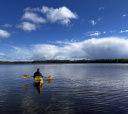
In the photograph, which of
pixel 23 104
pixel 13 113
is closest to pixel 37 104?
pixel 23 104

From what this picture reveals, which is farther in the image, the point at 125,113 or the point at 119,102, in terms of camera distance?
the point at 119,102

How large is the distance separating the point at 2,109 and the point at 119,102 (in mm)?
12429

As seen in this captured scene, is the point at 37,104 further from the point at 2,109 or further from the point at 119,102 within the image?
the point at 119,102

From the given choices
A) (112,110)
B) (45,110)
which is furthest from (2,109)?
(112,110)

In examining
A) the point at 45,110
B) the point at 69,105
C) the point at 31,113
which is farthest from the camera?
the point at 69,105

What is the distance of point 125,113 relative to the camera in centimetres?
1047

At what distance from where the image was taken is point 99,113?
1048 centimetres

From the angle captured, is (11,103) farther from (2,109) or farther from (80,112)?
(80,112)

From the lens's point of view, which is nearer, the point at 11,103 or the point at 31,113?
the point at 31,113

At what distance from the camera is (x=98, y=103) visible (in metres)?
12.8

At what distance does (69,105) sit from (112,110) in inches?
167

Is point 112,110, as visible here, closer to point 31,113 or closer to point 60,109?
point 60,109

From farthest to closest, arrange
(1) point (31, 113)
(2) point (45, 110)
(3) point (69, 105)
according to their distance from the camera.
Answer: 1. (3) point (69, 105)
2. (2) point (45, 110)
3. (1) point (31, 113)

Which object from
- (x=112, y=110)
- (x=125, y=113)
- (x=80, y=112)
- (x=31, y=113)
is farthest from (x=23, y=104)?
(x=125, y=113)
